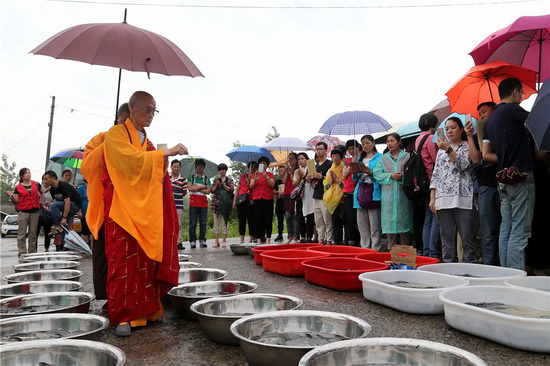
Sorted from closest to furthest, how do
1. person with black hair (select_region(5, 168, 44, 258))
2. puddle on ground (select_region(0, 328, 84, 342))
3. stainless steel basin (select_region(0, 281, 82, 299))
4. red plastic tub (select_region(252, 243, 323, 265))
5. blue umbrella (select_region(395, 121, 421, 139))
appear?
puddle on ground (select_region(0, 328, 84, 342)), stainless steel basin (select_region(0, 281, 82, 299)), red plastic tub (select_region(252, 243, 323, 265)), blue umbrella (select_region(395, 121, 421, 139)), person with black hair (select_region(5, 168, 44, 258))

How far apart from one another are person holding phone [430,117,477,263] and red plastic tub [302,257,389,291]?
1008 millimetres

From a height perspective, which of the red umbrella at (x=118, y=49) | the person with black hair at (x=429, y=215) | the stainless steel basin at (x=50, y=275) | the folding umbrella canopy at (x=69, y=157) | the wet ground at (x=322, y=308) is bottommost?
the wet ground at (x=322, y=308)

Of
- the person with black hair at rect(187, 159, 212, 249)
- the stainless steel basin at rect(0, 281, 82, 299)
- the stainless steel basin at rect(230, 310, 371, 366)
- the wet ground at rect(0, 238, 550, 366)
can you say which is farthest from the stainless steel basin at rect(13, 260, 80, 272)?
the stainless steel basin at rect(230, 310, 371, 366)

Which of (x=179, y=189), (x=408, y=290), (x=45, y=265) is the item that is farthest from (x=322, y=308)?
(x=179, y=189)

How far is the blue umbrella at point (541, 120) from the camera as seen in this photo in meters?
3.16

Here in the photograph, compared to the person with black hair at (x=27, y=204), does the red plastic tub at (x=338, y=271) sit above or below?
below

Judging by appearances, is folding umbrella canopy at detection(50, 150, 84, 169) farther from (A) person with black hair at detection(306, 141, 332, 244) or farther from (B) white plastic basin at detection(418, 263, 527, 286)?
(B) white plastic basin at detection(418, 263, 527, 286)

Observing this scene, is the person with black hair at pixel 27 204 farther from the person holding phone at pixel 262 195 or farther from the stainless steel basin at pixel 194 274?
the stainless steel basin at pixel 194 274

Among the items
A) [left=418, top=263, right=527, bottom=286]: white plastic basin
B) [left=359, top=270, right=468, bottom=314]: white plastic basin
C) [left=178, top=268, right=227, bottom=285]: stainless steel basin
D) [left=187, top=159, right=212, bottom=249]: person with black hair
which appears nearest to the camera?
[left=359, top=270, right=468, bottom=314]: white plastic basin

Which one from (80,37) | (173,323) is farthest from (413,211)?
(80,37)

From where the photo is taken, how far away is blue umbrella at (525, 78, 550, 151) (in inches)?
124

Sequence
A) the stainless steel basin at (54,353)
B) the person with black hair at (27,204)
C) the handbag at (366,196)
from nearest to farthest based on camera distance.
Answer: the stainless steel basin at (54,353), the handbag at (366,196), the person with black hair at (27,204)

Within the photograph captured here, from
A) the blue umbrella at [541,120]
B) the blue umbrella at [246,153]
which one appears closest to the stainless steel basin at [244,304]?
the blue umbrella at [541,120]

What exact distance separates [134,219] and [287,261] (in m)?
2.45
